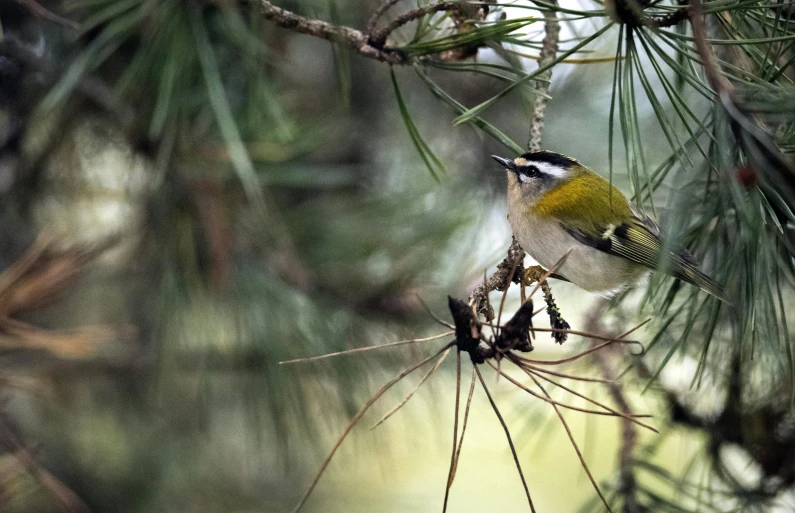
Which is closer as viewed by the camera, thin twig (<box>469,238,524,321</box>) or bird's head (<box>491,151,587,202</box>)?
thin twig (<box>469,238,524,321</box>)

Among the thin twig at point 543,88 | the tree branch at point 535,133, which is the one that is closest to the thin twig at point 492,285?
the tree branch at point 535,133

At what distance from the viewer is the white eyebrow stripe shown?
89 cm

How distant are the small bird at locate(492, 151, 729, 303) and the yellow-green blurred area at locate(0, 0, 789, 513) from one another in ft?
0.25

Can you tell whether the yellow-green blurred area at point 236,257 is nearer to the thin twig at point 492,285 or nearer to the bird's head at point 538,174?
the bird's head at point 538,174

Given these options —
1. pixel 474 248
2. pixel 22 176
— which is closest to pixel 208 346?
pixel 22 176

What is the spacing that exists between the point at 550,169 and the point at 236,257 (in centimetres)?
48

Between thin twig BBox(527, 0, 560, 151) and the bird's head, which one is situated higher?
thin twig BBox(527, 0, 560, 151)

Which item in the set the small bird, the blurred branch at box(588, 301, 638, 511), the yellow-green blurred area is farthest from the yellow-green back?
the blurred branch at box(588, 301, 638, 511)

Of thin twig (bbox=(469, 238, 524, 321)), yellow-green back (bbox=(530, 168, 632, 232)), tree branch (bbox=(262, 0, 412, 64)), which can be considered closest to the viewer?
thin twig (bbox=(469, 238, 524, 321))

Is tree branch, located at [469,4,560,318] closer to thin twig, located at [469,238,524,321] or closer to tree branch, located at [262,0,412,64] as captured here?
thin twig, located at [469,238,524,321]

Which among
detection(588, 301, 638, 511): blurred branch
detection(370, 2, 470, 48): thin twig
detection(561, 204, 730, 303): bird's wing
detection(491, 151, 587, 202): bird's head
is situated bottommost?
detection(588, 301, 638, 511): blurred branch

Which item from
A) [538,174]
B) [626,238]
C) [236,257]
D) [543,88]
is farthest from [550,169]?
[236,257]

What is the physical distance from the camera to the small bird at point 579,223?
88 cm

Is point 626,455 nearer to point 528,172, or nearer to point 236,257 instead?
point 528,172
